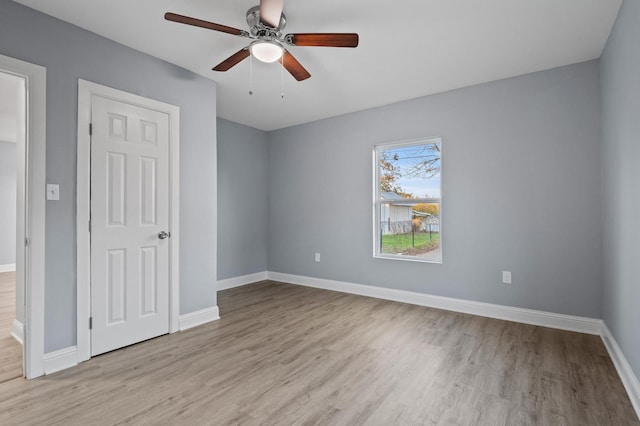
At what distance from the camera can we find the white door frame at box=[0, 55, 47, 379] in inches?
88.7

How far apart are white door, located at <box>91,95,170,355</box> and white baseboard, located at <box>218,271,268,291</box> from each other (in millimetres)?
1731

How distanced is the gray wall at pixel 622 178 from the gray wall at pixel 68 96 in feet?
11.6

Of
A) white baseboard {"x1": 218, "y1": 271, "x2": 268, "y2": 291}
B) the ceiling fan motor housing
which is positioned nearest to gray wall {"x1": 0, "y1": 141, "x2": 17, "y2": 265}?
white baseboard {"x1": 218, "y1": 271, "x2": 268, "y2": 291}

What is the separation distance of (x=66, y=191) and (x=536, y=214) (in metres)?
4.24

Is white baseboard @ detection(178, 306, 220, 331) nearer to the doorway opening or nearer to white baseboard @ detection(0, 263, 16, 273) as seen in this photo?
the doorway opening

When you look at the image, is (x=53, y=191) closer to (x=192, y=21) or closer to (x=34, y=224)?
(x=34, y=224)

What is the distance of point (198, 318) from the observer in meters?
3.31

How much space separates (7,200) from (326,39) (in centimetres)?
791

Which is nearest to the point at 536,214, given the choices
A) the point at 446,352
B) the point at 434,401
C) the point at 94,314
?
the point at 446,352

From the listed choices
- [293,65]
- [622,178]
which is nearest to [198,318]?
[293,65]

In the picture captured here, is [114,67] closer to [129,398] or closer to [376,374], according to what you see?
[129,398]

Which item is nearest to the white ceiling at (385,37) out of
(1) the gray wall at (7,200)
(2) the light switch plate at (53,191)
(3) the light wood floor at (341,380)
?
(2) the light switch plate at (53,191)

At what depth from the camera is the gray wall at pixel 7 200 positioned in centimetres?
646

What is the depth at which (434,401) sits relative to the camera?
1.96 meters
